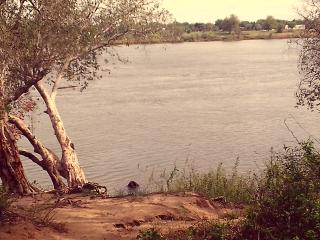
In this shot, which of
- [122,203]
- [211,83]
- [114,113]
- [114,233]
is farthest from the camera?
[211,83]

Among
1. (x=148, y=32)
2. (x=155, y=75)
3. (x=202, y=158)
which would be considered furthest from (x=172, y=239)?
(x=155, y=75)

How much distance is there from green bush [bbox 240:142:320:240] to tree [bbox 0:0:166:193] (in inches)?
255

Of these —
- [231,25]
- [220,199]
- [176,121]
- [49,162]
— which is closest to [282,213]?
[220,199]

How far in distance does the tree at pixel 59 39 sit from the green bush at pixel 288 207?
6.48 meters

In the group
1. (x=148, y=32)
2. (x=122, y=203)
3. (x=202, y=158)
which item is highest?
(x=148, y=32)

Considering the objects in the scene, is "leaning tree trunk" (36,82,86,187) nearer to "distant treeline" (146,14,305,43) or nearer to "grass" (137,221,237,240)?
"grass" (137,221,237,240)

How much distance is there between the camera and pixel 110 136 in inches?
1067

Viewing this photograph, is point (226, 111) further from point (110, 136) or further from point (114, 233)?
point (114, 233)

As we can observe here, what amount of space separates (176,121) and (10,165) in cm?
1823

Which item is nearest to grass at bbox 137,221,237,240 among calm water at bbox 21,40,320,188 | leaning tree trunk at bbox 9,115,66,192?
leaning tree trunk at bbox 9,115,66,192

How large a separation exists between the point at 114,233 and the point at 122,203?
8.31ft

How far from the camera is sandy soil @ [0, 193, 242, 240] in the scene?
8.05 metres

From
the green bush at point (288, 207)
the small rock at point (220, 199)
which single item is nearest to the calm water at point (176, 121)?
the small rock at point (220, 199)

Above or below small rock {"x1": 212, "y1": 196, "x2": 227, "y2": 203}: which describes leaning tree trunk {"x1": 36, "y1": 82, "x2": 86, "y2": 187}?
above
